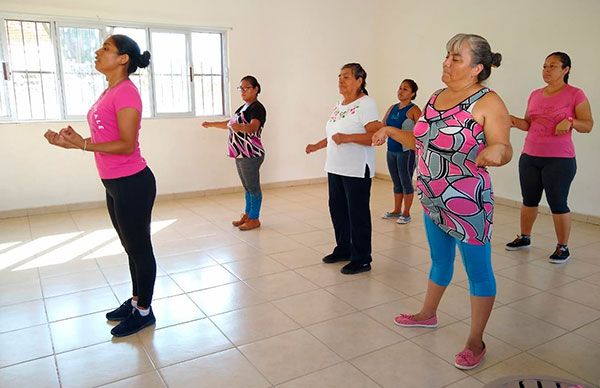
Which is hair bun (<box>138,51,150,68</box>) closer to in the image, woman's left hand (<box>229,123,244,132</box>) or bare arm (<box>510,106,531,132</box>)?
woman's left hand (<box>229,123,244,132</box>)

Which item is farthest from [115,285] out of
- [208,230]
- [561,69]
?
[561,69]

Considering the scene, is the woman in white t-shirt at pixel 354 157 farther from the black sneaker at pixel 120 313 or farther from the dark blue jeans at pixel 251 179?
the black sneaker at pixel 120 313

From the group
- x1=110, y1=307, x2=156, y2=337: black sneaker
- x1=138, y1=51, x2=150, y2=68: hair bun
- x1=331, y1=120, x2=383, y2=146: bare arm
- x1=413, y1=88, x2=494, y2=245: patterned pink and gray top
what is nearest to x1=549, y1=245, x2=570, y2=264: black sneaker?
x1=331, y1=120, x2=383, y2=146: bare arm

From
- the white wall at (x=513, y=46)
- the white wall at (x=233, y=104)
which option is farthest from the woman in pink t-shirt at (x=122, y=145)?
the white wall at (x=513, y=46)

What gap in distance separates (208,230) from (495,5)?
13.6 feet

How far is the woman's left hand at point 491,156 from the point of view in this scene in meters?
1.76

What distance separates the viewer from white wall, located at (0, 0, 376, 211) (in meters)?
5.02

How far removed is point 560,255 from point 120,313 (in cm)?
320

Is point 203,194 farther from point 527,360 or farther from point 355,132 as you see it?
point 527,360

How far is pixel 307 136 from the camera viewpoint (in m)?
6.79

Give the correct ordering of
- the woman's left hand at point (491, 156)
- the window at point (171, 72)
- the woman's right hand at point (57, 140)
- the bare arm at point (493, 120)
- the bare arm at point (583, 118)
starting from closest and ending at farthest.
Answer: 1. the woman's left hand at point (491, 156)
2. the bare arm at point (493, 120)
3. the woman's right hand at point (57, 140)
4. the bare arm at point (583, 118)
5. the window at point (171, 72)

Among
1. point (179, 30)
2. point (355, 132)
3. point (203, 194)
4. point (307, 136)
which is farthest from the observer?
point (307, 136)

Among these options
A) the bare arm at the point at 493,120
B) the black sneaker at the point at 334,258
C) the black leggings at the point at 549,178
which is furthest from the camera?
the black sneaker at the point at 334,258

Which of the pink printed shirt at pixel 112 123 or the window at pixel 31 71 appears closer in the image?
the pink printed shirt at pixel 112 123
